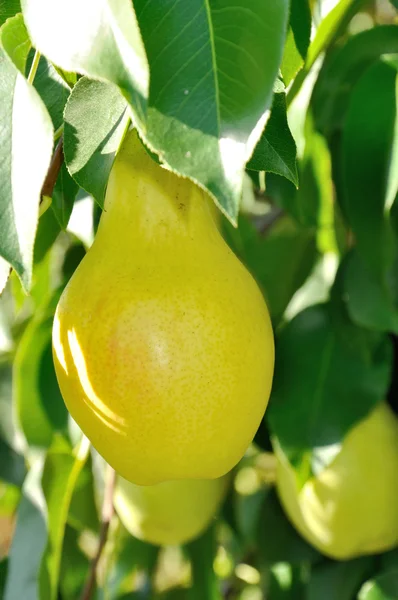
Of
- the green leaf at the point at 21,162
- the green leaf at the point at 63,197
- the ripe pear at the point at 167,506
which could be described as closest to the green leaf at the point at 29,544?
the ripe pear at the point at 167,506

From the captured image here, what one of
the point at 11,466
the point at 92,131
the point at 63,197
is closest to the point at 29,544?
the point at 11,466

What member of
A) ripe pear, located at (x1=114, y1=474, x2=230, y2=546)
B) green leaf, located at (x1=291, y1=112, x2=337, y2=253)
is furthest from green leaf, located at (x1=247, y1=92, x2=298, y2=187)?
ripe pear, located at (x1=114, y1=474, x2=230, y2=546)

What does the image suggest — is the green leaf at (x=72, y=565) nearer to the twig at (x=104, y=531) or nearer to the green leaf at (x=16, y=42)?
the twig at (x=104, y=531)

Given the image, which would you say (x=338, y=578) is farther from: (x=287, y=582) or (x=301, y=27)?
(x=301, y=27)

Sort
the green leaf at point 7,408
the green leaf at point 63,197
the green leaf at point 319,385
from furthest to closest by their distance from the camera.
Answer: the green leaf at point 7,408, the green leaf at point 319,385, the green leaf at point 63,197

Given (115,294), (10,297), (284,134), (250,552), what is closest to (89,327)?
(115,294)

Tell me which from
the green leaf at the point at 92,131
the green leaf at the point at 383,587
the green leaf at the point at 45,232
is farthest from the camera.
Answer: the green leaf at the point at 383,587

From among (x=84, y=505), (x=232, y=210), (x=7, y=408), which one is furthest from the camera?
(x=7, y=408)
